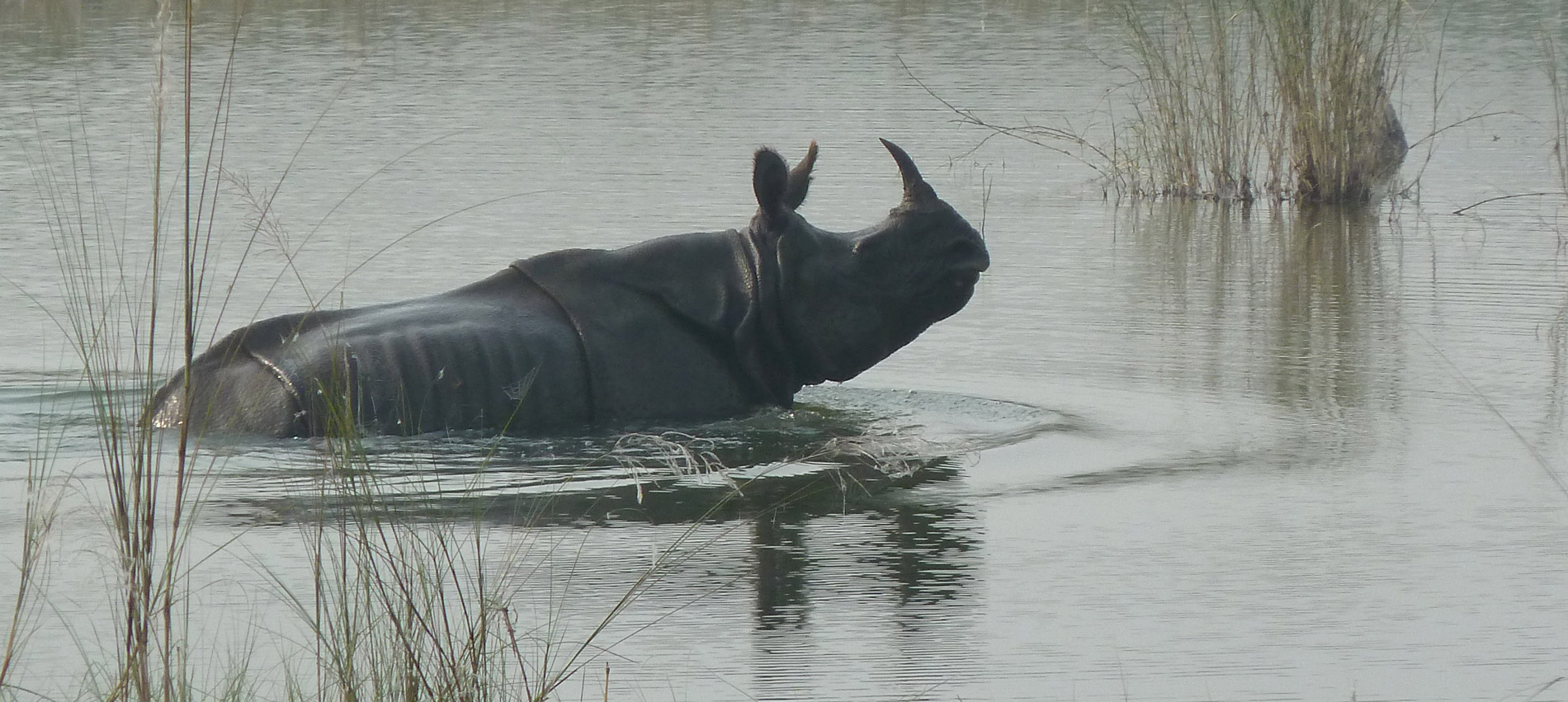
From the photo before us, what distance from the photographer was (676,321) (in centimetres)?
617

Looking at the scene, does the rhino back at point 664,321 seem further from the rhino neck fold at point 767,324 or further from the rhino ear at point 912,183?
the rhino ear at point 912,183

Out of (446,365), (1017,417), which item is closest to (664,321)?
(446,365)

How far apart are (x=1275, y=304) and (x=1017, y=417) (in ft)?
8.16

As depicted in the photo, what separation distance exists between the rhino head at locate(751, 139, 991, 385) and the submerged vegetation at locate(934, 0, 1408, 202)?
4.70 metres

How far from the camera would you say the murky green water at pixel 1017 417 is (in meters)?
3.97

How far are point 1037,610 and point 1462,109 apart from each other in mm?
11534

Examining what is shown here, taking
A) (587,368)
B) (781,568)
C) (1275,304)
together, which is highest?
(587,368)

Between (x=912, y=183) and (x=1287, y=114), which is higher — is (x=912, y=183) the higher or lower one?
the higher one

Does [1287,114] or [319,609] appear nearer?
[319,609]

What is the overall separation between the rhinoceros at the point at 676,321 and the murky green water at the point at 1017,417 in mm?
268

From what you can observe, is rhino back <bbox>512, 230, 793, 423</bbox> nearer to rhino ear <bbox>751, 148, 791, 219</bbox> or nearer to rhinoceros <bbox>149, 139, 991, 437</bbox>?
rhinoceros <bbox>149, 139, 991, 437</bbox>

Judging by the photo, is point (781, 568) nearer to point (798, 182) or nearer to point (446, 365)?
point (446, 365)

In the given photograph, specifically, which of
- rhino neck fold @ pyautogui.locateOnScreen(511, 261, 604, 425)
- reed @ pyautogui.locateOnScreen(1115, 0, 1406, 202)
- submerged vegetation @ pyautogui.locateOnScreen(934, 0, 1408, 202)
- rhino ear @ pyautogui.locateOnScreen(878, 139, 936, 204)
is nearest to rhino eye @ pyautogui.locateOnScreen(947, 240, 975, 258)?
rhino ear @ pyautogui.locateOnScreen(878, 139, 936, 204)

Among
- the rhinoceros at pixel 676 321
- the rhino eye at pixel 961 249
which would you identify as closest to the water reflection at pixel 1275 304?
the rhino eye at pixel 961 249
